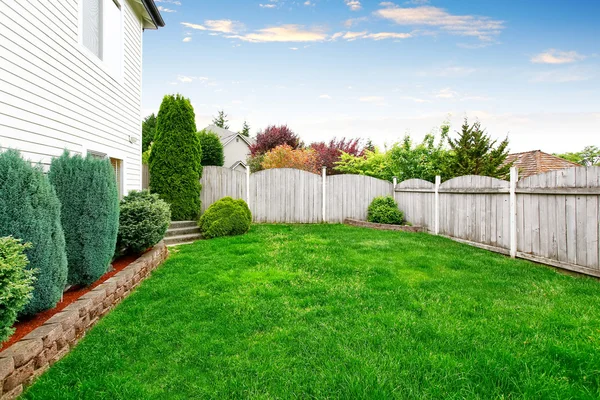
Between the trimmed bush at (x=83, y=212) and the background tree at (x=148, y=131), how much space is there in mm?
24692

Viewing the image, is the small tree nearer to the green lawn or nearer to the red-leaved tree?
the red-leaved tree

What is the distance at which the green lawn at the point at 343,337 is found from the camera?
2.17 metres

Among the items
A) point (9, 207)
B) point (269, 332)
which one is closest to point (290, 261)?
point (269, 332)

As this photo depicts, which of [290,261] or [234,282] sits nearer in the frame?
[234,282]

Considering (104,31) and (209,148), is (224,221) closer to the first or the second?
(104,31)

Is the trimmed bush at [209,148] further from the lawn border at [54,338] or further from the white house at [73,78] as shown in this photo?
the lawn border at [54,338]

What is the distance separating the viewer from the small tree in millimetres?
24297

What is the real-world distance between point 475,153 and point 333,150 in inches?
340

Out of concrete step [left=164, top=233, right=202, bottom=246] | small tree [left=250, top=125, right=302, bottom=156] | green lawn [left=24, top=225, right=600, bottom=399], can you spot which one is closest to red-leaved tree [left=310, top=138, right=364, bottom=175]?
small tree [left=250, top=125, right=302, bottom=156]

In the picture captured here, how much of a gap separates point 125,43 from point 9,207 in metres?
5.54

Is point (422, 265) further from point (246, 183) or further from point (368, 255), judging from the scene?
point (246, 183)

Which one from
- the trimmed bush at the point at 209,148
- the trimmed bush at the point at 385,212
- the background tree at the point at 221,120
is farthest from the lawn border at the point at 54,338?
the background tree at the point at 221,120

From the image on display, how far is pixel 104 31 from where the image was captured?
599 centimetres

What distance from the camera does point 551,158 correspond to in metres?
17.7
